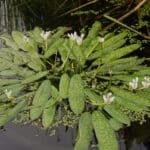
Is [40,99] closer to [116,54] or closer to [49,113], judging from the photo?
[49,113]

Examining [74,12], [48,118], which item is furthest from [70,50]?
[74,12]

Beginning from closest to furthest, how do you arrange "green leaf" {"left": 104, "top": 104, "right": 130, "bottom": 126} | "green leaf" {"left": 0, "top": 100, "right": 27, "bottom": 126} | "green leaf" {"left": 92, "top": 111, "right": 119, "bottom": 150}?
"green leaf" {"left": 92, "top": 111, "right": 119, "bottom": 150}
"green leaf" {"left": 104, "top": 104, "right": 130, "bottom": 126}
"green leaf" {"left": 0, "top": 100, "right": 27, "bottom": 126}

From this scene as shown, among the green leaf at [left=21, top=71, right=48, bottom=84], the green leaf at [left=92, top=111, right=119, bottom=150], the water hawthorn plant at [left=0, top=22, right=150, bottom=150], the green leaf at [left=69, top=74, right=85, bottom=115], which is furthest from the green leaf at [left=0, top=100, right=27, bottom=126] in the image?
the green leaf at [left=92, top=111, right=119, bottom=150]

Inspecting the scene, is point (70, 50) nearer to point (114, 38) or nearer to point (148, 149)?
point (114, 38)

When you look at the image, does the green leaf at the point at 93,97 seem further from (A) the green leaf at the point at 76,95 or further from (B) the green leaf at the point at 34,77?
(B) the green leaf at the point at 34,77

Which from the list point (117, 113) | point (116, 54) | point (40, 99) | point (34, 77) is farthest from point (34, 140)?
point (116, 54)

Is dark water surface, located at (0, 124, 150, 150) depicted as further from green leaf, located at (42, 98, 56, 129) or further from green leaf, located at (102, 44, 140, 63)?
green leaf, located at (102, 44, 140, 63)
